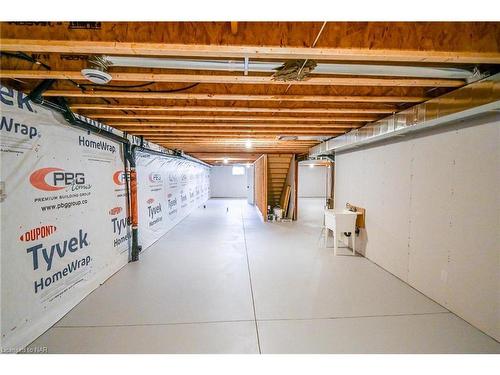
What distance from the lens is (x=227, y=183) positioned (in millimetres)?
13977

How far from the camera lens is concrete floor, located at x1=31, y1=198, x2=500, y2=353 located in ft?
5.78

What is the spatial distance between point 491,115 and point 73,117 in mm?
3847

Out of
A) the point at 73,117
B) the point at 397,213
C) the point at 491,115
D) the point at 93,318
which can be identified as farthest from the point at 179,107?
the point at 397,213

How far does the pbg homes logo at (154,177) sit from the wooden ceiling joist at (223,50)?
3466 mm

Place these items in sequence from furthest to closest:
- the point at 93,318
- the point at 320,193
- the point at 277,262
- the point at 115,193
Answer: the point at 320,193 → the point at 277,262 → the point at 115,193 → the point at 93,318

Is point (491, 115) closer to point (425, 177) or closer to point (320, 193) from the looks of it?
point (425, 177)

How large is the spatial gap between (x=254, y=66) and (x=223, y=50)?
30 centimetres

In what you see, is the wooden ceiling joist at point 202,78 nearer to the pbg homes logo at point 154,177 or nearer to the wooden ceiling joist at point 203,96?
the wooden ceiling joist at point 203,96

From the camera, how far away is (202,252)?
13.1 feet

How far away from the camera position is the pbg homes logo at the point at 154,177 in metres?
4.62

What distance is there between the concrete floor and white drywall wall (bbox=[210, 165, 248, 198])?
33.5ft

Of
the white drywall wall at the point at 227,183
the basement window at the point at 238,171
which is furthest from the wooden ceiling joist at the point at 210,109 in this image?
the basement window at the point at 238,171

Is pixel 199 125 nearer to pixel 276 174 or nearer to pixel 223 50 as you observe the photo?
pixel 223 50

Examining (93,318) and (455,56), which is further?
(93,318)
